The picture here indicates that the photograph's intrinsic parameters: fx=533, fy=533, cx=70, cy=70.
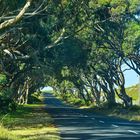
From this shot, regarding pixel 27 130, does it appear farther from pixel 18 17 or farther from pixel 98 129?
pixel 18 17

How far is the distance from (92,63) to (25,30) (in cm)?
2727

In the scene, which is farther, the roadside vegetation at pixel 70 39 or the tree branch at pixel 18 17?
the roadside vegetation at pixel 70 39

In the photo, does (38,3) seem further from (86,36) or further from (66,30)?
(86,36)

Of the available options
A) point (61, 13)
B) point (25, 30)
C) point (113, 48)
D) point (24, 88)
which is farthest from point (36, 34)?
point (24, 88)

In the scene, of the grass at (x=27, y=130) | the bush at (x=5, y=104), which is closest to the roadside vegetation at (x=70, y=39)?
the bush at (x=5, y=104)

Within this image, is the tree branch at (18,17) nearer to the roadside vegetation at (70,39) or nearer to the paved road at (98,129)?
the roadside vegetation at (70,39)

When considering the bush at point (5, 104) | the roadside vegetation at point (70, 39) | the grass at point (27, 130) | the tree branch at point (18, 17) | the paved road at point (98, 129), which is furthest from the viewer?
the bush at point (5, 104)

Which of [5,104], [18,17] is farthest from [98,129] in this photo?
[5,104]

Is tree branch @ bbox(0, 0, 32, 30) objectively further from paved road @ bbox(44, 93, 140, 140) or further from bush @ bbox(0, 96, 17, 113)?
bush @ bbox(0, 96, 17, 113)

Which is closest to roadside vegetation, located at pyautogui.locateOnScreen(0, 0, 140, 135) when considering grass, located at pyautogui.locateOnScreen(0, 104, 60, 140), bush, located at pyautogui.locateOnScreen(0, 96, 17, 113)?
bush, located at pyautogui.locateOnScreen(0, 96, 17, 113)

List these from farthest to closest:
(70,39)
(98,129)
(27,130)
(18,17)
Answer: (70,39), (98,129), (27,130), (18,17)

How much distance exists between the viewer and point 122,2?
133ft

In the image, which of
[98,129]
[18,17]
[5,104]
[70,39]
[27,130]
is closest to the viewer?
[18,17]

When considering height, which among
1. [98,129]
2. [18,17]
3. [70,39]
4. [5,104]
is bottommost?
[98,129]
